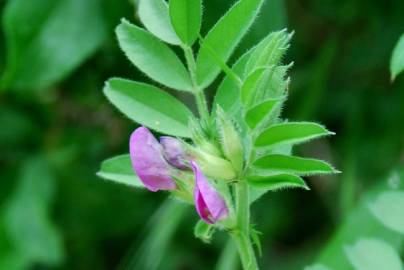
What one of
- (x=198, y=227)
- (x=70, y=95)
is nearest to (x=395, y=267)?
(x=198, y=227)

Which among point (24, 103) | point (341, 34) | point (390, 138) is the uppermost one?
point (341, 34)

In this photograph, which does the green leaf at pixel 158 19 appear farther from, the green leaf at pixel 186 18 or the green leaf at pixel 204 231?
the green leaf at pixel 204 231

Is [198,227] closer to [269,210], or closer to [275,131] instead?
[275,131]

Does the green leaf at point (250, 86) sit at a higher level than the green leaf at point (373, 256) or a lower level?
higher

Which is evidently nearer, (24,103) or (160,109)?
(160,109)

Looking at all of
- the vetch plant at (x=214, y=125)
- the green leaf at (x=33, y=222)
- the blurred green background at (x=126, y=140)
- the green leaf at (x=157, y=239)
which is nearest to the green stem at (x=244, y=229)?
the vetch plant at (x=214, y=125)

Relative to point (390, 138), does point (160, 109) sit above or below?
below
